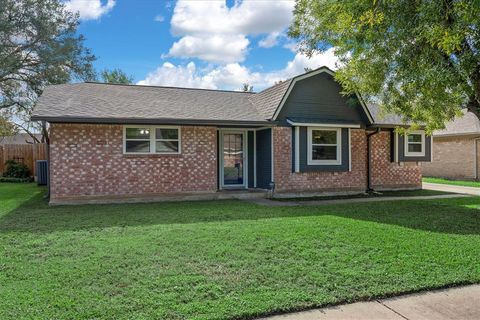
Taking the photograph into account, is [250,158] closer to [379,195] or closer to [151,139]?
[151,139]

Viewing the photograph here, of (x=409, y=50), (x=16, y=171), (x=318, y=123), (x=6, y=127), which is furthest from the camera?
(x=6, y=127)

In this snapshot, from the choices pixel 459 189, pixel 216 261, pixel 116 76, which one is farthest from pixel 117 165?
pixel 116 76

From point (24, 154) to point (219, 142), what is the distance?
13.0m

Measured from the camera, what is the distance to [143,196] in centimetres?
1166

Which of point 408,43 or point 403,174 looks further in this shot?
point 403,174

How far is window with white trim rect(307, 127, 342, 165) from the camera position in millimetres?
13375

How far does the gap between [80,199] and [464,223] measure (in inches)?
397

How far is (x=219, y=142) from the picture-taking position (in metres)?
13.6

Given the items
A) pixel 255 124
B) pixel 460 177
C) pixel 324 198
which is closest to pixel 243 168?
pixel 255 124

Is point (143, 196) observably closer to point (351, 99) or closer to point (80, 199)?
point (80, 199)

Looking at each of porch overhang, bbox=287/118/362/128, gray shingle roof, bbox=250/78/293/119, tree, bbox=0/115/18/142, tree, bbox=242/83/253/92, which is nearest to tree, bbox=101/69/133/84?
tree, bbox=0/115/18/142

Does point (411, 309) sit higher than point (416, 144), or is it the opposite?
point (416, 144)

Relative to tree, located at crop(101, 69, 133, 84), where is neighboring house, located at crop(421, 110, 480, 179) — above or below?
below

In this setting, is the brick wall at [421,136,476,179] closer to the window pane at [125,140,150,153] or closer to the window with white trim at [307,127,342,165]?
the window with white trim at [307,127,342,165]
